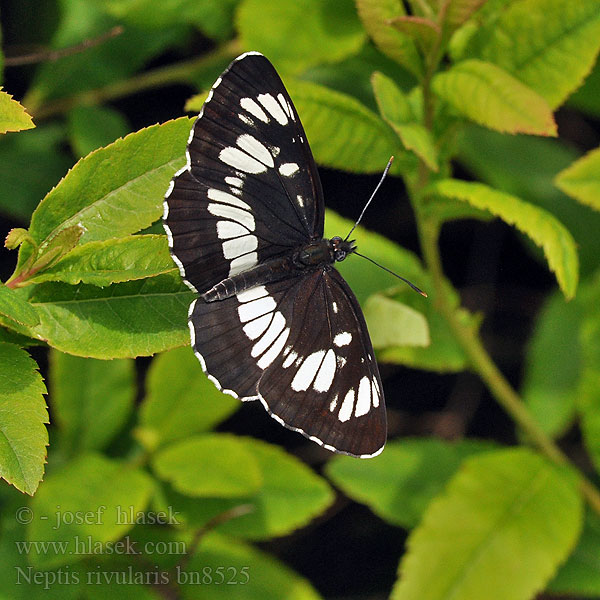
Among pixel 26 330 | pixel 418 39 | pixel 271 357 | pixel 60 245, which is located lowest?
pixel 271 357

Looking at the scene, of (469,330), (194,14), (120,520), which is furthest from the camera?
(194,14)

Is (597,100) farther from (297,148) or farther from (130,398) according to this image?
(130,398)

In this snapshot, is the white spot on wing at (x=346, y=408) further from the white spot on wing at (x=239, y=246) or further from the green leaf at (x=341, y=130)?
the green leaf at (x=341, y=130)

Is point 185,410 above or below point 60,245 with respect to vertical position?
below

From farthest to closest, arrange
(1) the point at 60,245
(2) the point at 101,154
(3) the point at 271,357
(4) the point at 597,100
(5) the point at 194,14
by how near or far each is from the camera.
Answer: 1. (4) the point at 597,100
2. (5) the point at 194,14
3. (3) the point at 271,357
4. (2) the point at 101,154
5. (1) the point at 60,245

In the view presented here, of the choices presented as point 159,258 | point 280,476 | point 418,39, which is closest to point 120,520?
point 280,476

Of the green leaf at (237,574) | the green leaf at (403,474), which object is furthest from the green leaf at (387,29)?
the green leaf at (237,574)
